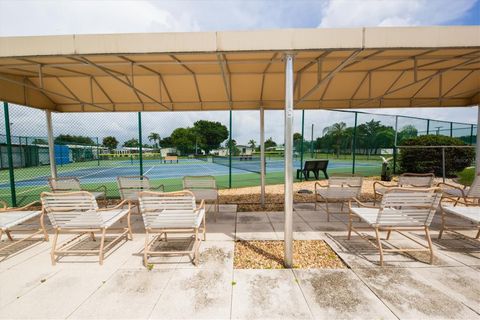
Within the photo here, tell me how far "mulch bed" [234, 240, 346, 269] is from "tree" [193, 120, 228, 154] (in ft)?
286

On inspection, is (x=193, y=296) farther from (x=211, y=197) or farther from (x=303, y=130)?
(x=303, y=130)

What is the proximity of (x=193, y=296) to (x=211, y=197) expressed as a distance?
2.62 meters

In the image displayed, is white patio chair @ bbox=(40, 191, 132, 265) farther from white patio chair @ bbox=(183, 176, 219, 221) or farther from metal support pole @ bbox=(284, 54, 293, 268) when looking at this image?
metal support pole @ bbox=(284, 54, 293, 268)

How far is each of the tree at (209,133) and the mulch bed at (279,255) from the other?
87.1 m

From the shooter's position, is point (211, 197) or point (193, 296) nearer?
point (193, 296)

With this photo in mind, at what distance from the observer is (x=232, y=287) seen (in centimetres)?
265

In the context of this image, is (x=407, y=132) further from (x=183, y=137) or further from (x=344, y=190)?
(x=183, y=137)

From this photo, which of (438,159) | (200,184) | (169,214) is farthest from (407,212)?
(438,159)

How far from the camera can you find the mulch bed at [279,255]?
3.14 m

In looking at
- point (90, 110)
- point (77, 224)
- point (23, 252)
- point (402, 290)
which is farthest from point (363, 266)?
point (90, 110)

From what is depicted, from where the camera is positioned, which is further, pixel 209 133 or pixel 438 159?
pixel 209 133

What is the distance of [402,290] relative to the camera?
257cm

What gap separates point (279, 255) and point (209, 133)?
9150 centimetres

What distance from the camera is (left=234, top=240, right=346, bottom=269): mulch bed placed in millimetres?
3139
